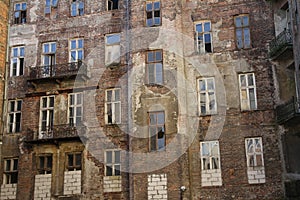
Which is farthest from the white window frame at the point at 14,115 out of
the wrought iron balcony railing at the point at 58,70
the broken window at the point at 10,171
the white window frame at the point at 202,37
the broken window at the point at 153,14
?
the white window frame at the point at 202,37

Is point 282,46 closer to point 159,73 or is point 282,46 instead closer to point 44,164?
point 159,73

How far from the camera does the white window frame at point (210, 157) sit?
20.6 m

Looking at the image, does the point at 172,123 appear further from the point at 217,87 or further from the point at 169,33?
the point at 169,33

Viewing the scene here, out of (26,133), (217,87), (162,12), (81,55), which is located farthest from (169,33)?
(26,133)

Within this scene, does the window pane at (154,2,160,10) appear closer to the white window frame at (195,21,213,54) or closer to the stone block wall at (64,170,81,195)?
the white window frame at (195,21,213,54)

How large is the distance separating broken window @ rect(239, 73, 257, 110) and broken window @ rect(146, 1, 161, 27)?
17.2ft

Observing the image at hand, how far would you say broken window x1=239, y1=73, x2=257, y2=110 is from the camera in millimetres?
21297

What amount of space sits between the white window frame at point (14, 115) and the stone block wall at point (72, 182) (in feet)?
13.3

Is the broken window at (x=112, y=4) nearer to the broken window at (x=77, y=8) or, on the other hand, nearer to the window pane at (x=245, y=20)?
the broken window at (x=77, y=8)

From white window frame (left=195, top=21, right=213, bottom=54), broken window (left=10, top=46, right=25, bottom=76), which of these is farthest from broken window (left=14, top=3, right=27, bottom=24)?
white window frame (left=195, top=21, right=213, bottom=54)

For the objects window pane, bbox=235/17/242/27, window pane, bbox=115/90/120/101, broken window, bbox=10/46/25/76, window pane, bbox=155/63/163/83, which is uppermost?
window pane, bbox=235/17/242/27

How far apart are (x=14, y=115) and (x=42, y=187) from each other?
4.52 meters

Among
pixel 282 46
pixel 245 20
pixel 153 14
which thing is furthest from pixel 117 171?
pixel 245 20

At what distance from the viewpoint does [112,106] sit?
22.6 m
